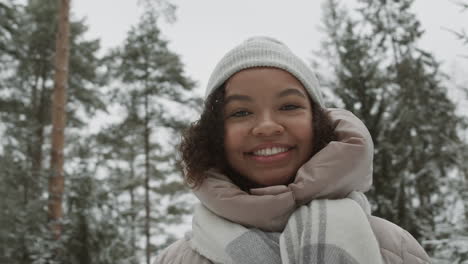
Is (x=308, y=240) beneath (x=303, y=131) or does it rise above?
beneath

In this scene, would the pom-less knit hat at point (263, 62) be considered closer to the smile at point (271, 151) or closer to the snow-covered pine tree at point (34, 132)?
the smile at point (271, 151)

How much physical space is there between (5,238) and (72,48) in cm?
874

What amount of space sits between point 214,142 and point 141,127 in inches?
476

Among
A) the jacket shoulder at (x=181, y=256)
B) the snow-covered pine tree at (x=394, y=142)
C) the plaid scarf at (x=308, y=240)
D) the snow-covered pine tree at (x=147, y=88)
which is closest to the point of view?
the plaid scarf at (x=308, y=240)

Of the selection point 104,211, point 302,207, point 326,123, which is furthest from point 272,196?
point 104,211

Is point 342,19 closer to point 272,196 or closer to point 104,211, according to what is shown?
point 104,211

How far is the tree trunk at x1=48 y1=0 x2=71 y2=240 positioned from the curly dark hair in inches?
209

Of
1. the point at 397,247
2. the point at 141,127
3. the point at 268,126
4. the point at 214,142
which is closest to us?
the point at 397,247

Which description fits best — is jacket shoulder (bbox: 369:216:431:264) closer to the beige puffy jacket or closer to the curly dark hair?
the beige puffy jacket

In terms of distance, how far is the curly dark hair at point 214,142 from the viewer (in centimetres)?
163

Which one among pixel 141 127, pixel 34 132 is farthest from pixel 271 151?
pixel 141 127

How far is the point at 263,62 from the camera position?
1.60 m

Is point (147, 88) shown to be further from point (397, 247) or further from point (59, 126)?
point (397, 247)

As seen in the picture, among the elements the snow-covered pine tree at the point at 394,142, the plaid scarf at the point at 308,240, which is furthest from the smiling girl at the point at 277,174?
the snow-covered pine tree at the point at 394,142
